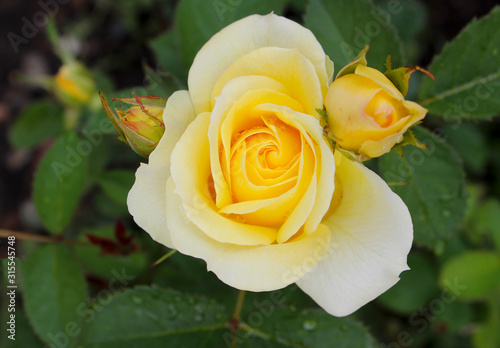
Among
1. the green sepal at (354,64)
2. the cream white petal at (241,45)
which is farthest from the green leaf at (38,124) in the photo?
the green sepal at (354,64)

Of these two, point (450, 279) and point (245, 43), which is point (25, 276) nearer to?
point (245, 43)

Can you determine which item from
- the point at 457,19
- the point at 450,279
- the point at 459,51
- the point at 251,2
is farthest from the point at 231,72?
the point at 457,19

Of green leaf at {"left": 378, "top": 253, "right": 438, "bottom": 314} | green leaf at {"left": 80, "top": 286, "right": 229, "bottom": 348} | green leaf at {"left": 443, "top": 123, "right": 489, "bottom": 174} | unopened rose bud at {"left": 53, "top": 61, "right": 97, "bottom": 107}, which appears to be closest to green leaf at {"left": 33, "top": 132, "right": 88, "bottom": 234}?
green leaf at {"left": 80, "top": 286, "right": 229, "bottom": 348}

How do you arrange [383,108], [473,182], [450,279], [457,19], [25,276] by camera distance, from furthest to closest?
[457,19], [473,182], [450,279], [25,276], [383,108]

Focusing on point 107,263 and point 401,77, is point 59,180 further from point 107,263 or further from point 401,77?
point 401,77

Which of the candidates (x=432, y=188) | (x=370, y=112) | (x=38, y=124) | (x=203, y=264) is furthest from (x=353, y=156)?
(x=38, y=124)

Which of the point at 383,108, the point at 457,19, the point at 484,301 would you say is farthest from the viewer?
the point at 457,19

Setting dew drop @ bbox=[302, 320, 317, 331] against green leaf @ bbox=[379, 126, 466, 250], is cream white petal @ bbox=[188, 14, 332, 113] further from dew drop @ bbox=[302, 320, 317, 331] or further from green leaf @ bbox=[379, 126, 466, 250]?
dew drop @ bbox=[302, 320, 317, 331]

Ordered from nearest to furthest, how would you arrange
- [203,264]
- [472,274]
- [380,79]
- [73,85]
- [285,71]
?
[380,79] → [285,71] → [203,264] → [472,274] → [73,85]
